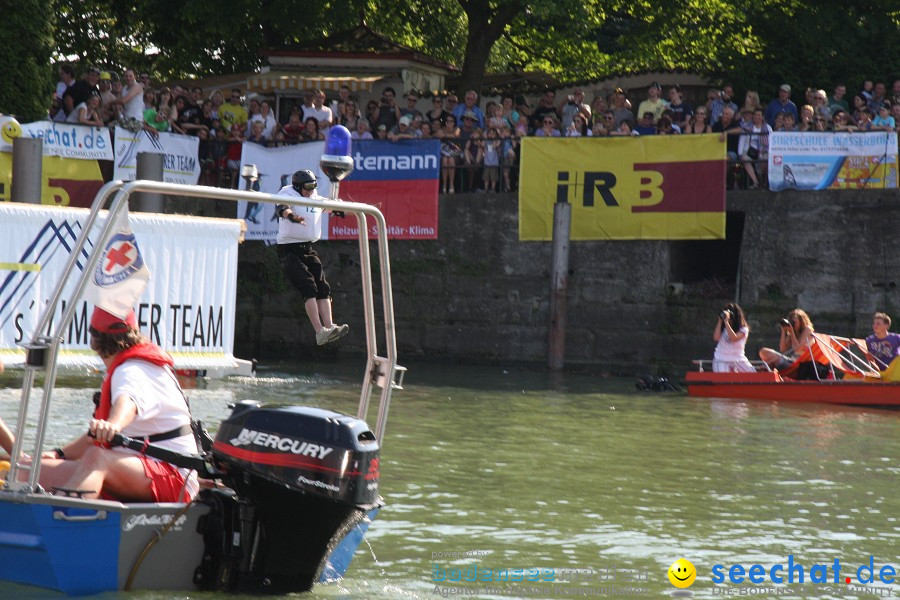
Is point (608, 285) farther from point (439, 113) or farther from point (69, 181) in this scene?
point (69, 181)

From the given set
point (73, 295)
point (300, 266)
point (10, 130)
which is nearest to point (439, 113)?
point (10, 130)

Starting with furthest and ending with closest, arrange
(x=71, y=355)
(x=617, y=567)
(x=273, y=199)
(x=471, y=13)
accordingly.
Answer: (x=471, y=13) → (x=71, y=355) → (x=617, y=567) → (x=273, y=199)

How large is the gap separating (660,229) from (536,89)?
33.7 ft

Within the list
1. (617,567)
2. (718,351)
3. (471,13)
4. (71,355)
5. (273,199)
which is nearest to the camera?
(273,199)

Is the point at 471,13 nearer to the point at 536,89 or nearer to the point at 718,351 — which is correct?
the point at 536,89

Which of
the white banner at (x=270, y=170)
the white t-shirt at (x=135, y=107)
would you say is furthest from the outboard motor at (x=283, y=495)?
the white t-shirt at (x=135, y=107)

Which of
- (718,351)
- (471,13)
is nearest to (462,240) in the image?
(718,351)

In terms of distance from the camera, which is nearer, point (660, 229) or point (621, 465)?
point (621, 465)

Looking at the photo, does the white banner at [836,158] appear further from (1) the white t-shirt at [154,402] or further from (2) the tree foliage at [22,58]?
(1) the white t-shirt at [154,402]

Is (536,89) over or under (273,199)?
over

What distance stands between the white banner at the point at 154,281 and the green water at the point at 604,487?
545 mm

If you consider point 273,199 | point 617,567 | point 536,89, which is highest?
point 536,89

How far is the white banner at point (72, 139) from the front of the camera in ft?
68.7

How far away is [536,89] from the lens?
31688mm
